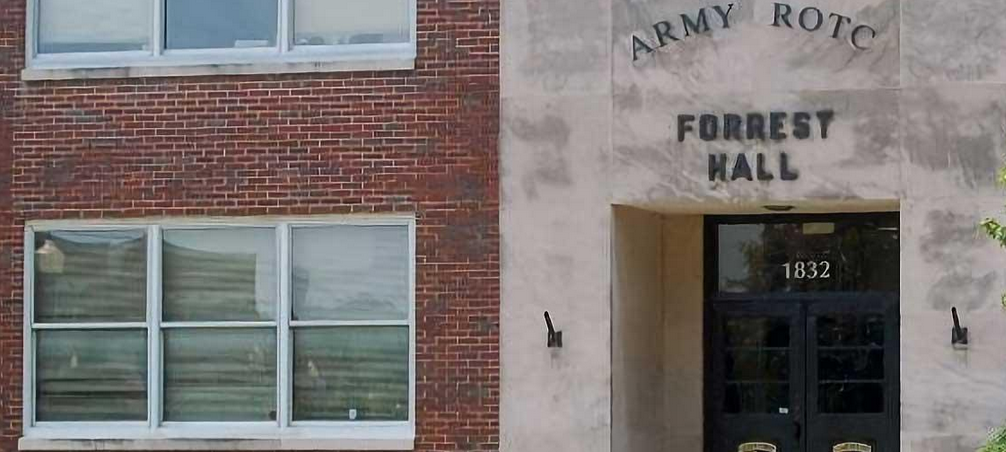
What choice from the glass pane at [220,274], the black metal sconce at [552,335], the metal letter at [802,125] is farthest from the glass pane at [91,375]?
the metal letter at [802,125]

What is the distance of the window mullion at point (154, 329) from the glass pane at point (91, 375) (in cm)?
10

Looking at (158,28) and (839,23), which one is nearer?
(839,23)

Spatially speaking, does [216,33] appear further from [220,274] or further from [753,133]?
[753,133]

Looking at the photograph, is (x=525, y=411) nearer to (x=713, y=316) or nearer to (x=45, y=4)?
(x=713, y=316)

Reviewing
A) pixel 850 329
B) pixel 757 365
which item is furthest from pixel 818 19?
pixel 757 365

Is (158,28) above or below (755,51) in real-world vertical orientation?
above

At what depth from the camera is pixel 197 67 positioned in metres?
15.8

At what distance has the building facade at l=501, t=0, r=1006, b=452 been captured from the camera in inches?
572

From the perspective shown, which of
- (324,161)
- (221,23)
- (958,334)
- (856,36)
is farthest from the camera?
(221,23)

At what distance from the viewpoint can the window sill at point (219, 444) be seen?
15375 millimetres

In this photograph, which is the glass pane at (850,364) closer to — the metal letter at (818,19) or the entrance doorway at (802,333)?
the entrance doorway at (802,333)

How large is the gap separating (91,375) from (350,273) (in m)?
2.41

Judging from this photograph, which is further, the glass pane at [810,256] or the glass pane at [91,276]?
the glass pane at [810,256]

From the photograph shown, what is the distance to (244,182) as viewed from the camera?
619 inches
